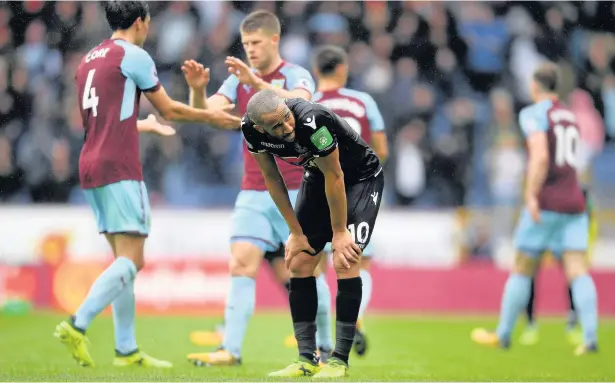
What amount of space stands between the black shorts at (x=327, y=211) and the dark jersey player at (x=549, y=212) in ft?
11.6

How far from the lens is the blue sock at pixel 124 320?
7145 millimetres

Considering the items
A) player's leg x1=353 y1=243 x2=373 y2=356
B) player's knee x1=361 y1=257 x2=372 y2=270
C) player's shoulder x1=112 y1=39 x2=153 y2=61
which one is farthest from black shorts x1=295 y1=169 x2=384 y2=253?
player's knee x1=361 y1=257 x2=372 y2=270

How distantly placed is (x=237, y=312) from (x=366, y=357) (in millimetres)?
1762

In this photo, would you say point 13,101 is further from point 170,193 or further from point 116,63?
point 116,63

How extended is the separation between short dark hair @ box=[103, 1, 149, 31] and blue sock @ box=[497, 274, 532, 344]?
4.47 meters

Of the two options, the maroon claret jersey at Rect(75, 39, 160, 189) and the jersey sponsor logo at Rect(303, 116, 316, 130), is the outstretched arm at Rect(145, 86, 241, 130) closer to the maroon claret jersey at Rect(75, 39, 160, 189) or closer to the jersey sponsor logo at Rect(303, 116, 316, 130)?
the maroon claret jersey at Rect(75, 39, 160, 189)

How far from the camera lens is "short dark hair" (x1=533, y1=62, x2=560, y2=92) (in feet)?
31.7

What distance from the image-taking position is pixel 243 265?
7461 millimetres

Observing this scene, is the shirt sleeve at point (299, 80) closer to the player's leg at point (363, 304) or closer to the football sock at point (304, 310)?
the football sock at point (304, 310)

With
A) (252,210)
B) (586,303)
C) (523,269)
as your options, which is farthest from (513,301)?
(252,210)

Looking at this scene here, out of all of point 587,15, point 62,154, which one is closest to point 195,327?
point 62,154

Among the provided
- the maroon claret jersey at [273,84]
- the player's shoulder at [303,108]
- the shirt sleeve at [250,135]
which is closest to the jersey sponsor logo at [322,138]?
the player's shoulder at [303,108]

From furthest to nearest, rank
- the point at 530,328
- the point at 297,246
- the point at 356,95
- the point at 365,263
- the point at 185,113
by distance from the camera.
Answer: the point at 530,328
the point at 365,263
the point at 356,95
the point at 185,113
the point at 297,246

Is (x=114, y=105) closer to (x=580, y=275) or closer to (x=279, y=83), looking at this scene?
(x=279, y=83)
